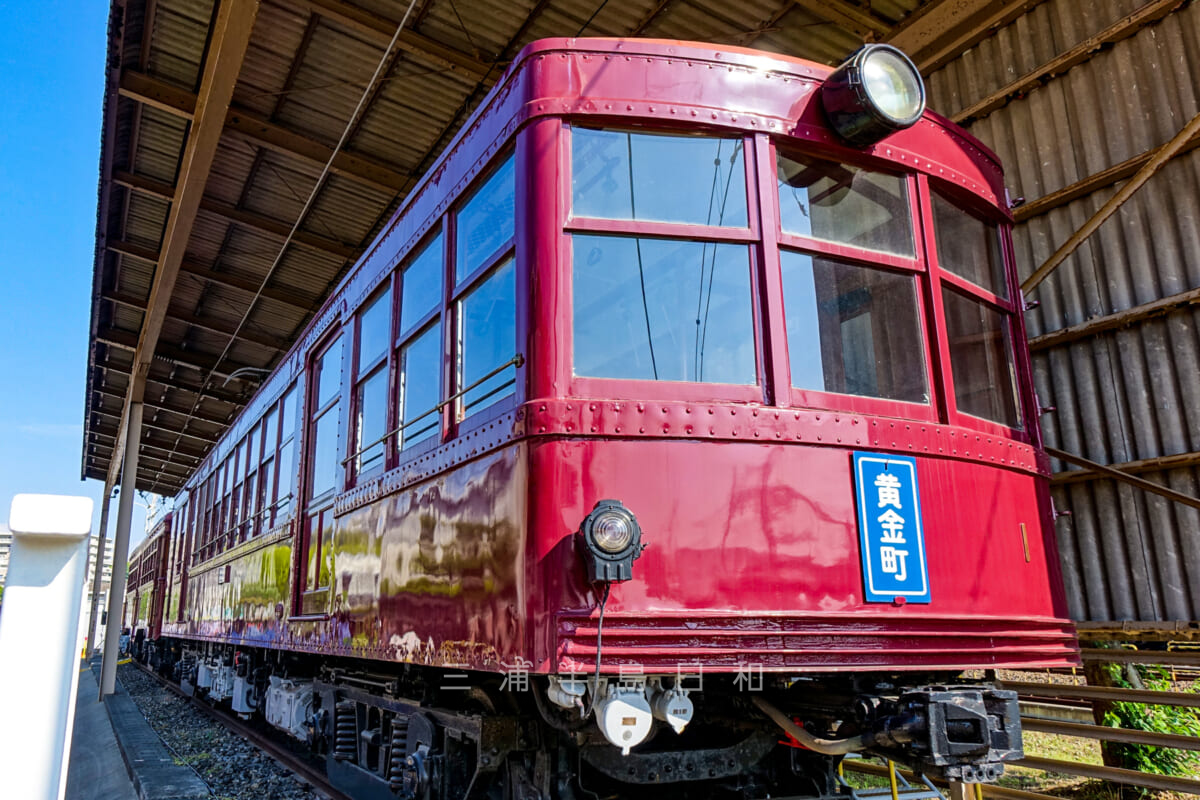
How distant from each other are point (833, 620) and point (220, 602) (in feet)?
24.2

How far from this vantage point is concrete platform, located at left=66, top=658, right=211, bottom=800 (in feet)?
20.4

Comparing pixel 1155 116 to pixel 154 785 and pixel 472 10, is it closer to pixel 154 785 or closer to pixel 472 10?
pixel 472 10

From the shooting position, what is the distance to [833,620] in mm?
2945

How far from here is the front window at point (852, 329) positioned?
3.26 m

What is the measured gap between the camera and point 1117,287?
18.9 feet

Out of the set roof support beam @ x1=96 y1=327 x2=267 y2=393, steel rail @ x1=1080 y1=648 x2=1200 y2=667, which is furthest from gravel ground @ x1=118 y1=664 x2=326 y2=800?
roof support beam @ x1=96 y1=327 x2=267 y2=393

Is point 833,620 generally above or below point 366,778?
above

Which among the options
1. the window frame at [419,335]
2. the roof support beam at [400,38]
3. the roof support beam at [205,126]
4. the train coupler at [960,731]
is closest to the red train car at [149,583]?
the roof support beam at [205,126]

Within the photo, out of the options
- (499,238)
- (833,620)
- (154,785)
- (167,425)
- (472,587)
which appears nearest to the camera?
(833,620)

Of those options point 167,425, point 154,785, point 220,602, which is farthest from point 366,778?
point 167,425

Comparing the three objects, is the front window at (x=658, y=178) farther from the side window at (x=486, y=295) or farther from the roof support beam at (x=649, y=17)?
the roof support beam at (x=649, y=17)

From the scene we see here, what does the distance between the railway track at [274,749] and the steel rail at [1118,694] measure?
4.32 m

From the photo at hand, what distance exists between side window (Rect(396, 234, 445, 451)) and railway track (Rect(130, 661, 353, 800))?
105 inches

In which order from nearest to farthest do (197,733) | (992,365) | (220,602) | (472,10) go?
(992,365) → (472,10) → (220,602) → (197,733)
